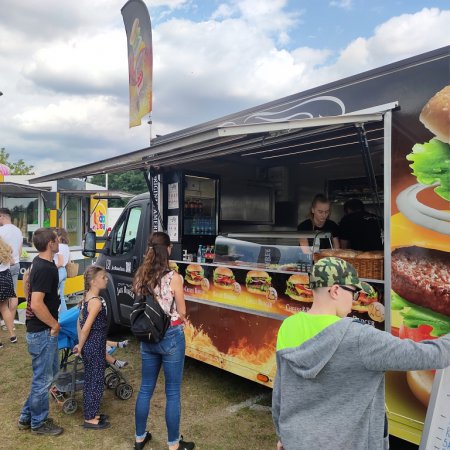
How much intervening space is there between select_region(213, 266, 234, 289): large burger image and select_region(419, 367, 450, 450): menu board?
225 centimetres

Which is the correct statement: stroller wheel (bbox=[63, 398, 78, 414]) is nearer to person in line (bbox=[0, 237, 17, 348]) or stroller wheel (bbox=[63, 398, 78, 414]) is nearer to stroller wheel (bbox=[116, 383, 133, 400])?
stroller wheel (bbox=[116, 383, 133, 400])

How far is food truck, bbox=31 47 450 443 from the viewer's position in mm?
2492

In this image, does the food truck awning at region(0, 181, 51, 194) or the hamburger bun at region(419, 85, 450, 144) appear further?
the food truck awning at region(0, 181, 51, 194)

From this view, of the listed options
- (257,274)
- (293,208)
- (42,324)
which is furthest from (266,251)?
(293,208)

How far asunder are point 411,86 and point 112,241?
429 cm

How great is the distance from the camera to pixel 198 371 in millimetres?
4898

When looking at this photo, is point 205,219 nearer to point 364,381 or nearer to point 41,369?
point 41,369

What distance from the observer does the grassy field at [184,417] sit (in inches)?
131

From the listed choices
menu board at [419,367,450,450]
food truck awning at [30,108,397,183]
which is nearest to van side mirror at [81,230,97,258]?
food truck awning at [30,108,397,183]

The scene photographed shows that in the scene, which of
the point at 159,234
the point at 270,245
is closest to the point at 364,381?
the point at 159,234

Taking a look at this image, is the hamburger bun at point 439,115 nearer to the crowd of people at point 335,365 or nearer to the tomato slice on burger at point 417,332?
the tomato slice on burger at point 417,332

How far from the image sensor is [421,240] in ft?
8.23

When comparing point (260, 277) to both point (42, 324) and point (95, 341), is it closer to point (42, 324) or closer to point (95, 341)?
point (95, 341)

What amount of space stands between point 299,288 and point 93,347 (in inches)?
67.2
